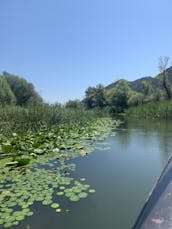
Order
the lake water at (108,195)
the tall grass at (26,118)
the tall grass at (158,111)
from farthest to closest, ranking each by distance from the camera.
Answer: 1. the tall grass at (158,111)
2. the tall grass at (26,118)
3. the lake water at (108,195)

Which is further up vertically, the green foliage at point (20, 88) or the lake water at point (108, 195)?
the green foliage at point (20, 88)

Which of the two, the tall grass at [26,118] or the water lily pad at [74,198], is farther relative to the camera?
the tall grass at [26,118]

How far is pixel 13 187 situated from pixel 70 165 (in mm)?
1415

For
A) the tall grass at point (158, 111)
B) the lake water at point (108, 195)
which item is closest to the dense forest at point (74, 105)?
the tall grass at point (158, 111)

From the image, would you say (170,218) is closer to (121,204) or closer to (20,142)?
(121,204)

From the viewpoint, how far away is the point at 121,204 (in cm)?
293

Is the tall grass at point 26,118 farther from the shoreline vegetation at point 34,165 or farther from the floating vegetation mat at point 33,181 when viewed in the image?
the floating vegetation mat at point 33,181

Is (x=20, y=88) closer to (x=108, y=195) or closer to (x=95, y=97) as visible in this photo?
(x=95, y=97)

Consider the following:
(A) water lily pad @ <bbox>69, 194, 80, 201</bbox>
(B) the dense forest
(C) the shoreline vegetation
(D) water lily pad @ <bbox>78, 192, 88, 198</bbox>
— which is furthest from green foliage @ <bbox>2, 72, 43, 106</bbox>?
(A) water lily pad @ <bbox>69, 194, 80, 201</bbox>

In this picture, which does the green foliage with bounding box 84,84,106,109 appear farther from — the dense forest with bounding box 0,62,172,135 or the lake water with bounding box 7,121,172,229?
the lake water with bounding box 7,121,172,229

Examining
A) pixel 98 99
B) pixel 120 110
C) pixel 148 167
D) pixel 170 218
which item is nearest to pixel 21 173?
pixel 148 167

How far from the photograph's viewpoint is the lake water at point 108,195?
8.09 ft

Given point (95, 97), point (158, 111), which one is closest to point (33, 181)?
point (158, 111)

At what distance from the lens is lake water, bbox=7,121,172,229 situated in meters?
2.46
